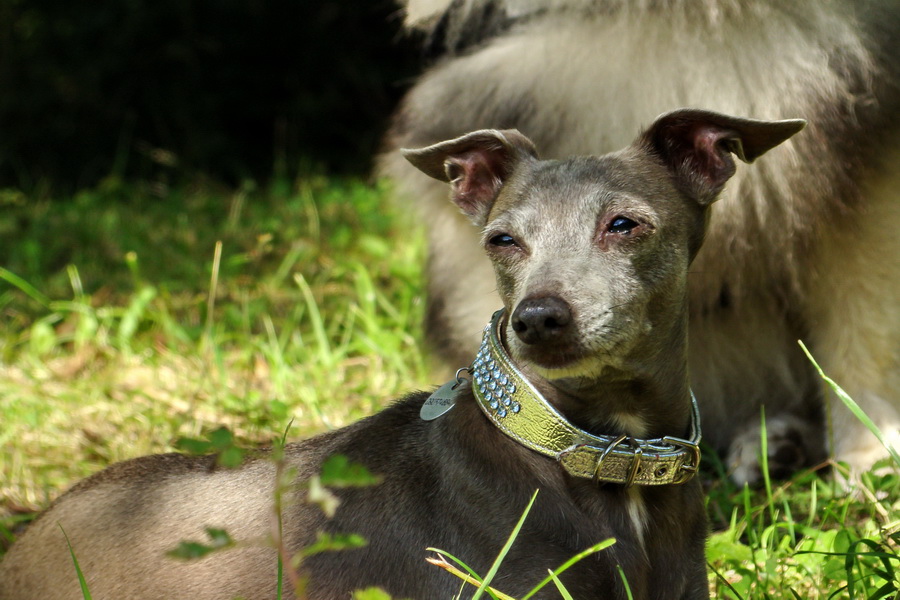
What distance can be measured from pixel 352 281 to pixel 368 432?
8.07ft

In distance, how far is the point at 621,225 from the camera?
6.64 feet

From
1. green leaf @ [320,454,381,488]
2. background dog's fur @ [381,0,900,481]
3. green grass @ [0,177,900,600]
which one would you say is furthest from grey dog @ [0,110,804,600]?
background dog's fur @ [381,0,900,481]

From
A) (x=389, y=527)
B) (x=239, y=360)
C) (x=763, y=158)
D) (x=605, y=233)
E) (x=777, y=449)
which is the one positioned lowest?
(x=239, y=360)

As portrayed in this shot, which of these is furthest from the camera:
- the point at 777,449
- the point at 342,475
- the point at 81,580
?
the point at 777,449

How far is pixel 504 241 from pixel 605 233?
0.20m

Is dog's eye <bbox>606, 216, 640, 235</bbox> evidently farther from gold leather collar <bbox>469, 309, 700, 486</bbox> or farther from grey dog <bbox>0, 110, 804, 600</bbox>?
gold leather collar <bbox>469, 309, 700, 486</bbox>

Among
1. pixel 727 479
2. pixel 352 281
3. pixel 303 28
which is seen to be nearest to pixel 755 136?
pixel 727 479

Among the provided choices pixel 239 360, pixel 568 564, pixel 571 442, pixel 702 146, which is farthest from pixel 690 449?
pixel 239 360

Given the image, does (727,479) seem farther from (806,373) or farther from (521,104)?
(521,104)

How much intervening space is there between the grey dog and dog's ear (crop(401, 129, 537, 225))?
2 cm

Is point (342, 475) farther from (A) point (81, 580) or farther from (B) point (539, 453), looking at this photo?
(A) point (81, 580)

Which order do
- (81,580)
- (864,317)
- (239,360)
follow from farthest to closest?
(239,360)
(864,317)
(81,580)

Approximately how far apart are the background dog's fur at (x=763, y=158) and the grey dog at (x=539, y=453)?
722 mm

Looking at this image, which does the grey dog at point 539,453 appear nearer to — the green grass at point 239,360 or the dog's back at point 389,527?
the dog's back at point 389,527
